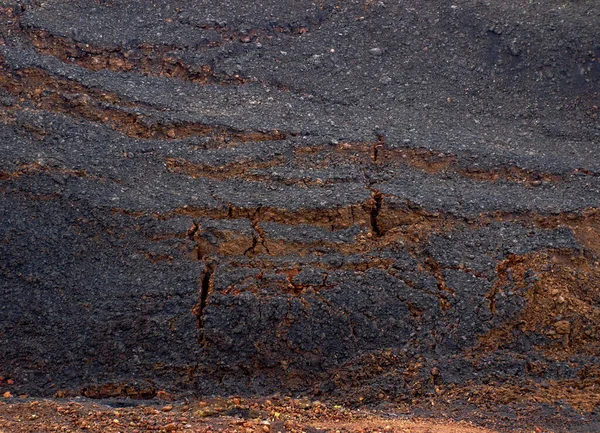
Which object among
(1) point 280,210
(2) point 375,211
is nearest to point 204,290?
(1) point 280,210

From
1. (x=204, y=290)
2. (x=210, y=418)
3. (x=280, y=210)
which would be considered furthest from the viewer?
(x=280, y=210)

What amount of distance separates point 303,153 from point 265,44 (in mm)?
1753

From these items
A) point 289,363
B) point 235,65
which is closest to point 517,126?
point 235,65

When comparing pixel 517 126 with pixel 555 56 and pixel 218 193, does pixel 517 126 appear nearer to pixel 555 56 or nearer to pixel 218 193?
pixel 555 56

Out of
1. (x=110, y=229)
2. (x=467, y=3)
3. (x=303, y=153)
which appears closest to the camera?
(x=110, y=229)

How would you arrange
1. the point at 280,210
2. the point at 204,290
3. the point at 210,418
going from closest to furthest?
the point at 210,418, the point at 204,290, the point at 280,210

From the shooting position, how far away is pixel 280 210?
263 inches

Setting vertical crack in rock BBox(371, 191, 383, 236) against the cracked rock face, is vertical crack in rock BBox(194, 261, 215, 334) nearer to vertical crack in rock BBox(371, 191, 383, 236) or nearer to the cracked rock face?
the cracked rock face

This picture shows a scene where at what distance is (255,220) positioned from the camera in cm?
668

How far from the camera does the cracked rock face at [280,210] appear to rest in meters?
6.18

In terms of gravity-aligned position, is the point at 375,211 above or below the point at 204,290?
above

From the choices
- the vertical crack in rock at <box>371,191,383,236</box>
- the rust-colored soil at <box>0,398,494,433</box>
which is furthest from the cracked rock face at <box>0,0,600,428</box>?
the rust-colored soil at <box>0,398,494,433</box>

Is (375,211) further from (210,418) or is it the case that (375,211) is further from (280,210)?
(210,418)

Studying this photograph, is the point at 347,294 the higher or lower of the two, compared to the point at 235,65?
lower
